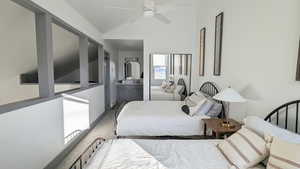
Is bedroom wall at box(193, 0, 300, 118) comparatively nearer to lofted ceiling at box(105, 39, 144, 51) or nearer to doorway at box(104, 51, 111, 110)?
lofted ceiling at box(105, 39, 144, 51)

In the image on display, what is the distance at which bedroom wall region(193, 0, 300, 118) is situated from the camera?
170cm

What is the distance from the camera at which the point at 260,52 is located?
212cm

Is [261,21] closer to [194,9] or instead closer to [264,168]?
[264,168]

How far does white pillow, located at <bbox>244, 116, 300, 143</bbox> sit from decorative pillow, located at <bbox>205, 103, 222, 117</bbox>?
1.06m

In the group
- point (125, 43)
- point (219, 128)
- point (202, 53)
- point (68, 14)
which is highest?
point (125, 43)

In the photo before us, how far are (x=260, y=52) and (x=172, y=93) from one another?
2.94 m

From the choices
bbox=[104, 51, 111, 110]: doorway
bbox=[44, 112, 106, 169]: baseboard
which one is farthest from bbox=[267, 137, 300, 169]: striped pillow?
bbox=[104, 51, 111, 110]: doorway

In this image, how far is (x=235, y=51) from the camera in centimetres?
270

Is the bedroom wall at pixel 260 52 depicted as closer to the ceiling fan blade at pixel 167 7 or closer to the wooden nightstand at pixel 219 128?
the wooden nightstand at pixel 219 128

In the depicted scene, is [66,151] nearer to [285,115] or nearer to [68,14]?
[68,14]

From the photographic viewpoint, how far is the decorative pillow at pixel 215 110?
2.87 metres

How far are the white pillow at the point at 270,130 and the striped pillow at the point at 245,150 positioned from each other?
0.07 meters

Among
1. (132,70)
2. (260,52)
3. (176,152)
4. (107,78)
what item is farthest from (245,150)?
(132,70)

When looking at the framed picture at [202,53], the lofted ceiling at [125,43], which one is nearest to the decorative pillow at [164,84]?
the framed picture at [202,53]
